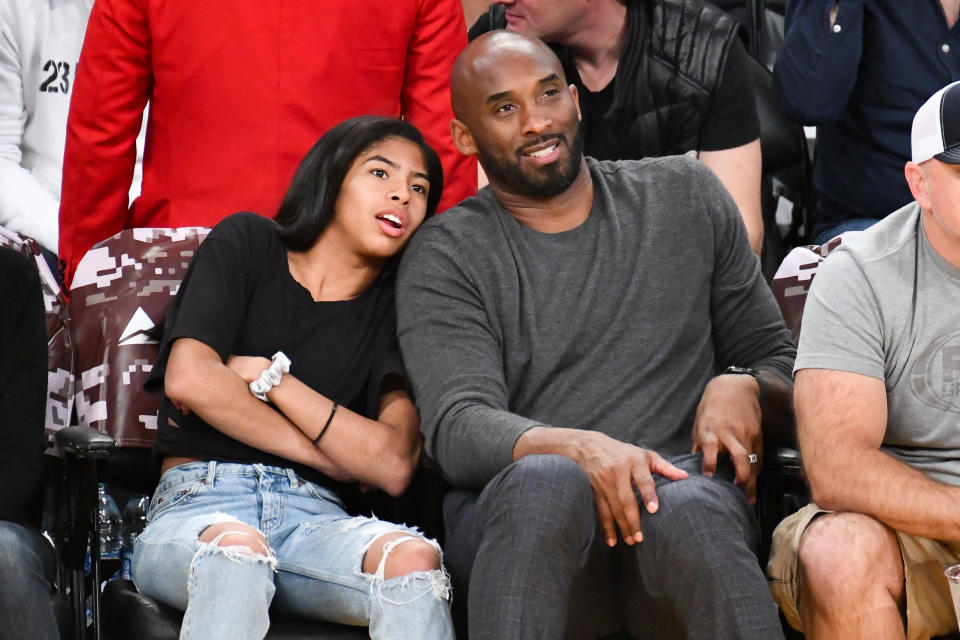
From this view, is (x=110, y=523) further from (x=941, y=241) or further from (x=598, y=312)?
(x=941, y=241)

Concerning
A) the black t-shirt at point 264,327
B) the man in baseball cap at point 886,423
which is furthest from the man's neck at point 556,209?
the man in baseball cap at point 886,423

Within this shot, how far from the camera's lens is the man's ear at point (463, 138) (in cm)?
331

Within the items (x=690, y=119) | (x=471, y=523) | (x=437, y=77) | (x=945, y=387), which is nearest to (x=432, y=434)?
(x=471, y=523)

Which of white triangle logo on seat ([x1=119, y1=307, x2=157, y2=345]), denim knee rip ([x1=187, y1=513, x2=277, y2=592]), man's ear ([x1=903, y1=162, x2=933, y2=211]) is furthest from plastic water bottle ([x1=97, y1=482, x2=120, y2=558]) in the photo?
man's ear ([x1=903, y1=162, x2=933, y2=211])

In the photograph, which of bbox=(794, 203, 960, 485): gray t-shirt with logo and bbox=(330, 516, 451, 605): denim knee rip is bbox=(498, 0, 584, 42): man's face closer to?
bbox=(794, 203, 960, 485): gray t-shirt with logo

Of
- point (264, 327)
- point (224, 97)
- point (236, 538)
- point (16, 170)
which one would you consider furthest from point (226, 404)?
point (16, 170)

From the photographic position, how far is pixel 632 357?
309cm

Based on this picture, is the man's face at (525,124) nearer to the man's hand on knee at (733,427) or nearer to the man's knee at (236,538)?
the man's hand on knee at (733,427)

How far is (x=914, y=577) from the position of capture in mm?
2645

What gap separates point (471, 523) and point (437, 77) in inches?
56.8

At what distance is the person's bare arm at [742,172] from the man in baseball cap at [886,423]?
1046 mm

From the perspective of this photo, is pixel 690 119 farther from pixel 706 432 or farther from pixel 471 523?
pixel 471 523

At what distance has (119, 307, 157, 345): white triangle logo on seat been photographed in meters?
3.37

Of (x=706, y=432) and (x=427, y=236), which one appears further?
(x=427, y=236)
